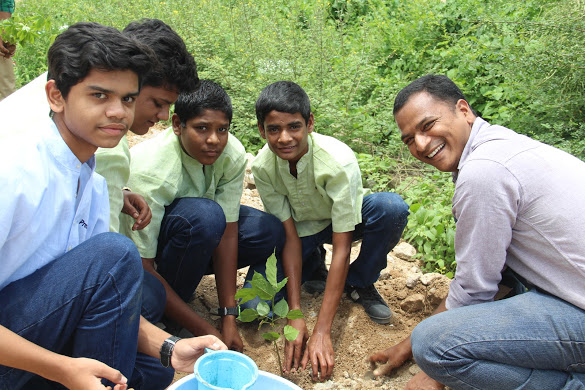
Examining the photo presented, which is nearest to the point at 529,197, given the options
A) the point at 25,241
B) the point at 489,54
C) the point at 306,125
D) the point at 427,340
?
the point at 427,340

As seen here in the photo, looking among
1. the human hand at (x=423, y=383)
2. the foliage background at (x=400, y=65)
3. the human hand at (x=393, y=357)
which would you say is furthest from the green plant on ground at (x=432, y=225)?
the human hand at (x=423, y=383)

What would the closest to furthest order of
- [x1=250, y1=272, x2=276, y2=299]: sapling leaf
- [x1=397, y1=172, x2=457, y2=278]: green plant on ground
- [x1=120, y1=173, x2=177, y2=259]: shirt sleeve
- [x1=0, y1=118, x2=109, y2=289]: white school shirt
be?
[x1=0, y1=118, x2=109, y2=289]: white school shirt < [x1=250, y1=272, x2=276, y2=299]: sapling leaf < [x1=120, y1=173, x2=177, y2=259]: shirt sleeve < [x1=397, y1=172, x2=457, y2=278]: green plant on ground

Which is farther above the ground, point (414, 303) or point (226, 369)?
point (226, 369)

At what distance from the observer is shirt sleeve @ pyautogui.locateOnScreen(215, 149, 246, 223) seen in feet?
8.18

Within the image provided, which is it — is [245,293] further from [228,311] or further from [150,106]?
[150,106]

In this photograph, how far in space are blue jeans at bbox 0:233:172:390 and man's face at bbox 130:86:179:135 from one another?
631mm

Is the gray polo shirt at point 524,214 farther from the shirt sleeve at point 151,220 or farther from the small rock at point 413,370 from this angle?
the shirt sleeve at point 151,220

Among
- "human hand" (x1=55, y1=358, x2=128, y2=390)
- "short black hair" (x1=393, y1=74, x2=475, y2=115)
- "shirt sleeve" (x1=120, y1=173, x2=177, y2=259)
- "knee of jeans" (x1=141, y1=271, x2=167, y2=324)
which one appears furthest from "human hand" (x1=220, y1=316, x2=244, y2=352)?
"short black hair" (x1=393, y1=74, x2=475, y2=115)

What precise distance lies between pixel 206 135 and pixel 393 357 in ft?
4.03

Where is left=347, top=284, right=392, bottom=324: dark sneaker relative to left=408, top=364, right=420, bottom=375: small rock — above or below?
above

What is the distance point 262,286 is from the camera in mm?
1889

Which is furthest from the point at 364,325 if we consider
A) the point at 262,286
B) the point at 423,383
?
the point at 262,286

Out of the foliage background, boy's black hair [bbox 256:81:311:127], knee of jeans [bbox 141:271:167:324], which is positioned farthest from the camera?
the foliage background

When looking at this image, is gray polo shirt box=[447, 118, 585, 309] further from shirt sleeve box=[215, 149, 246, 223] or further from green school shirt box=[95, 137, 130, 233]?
green school shirt box=[95, 137, 130, 233]
